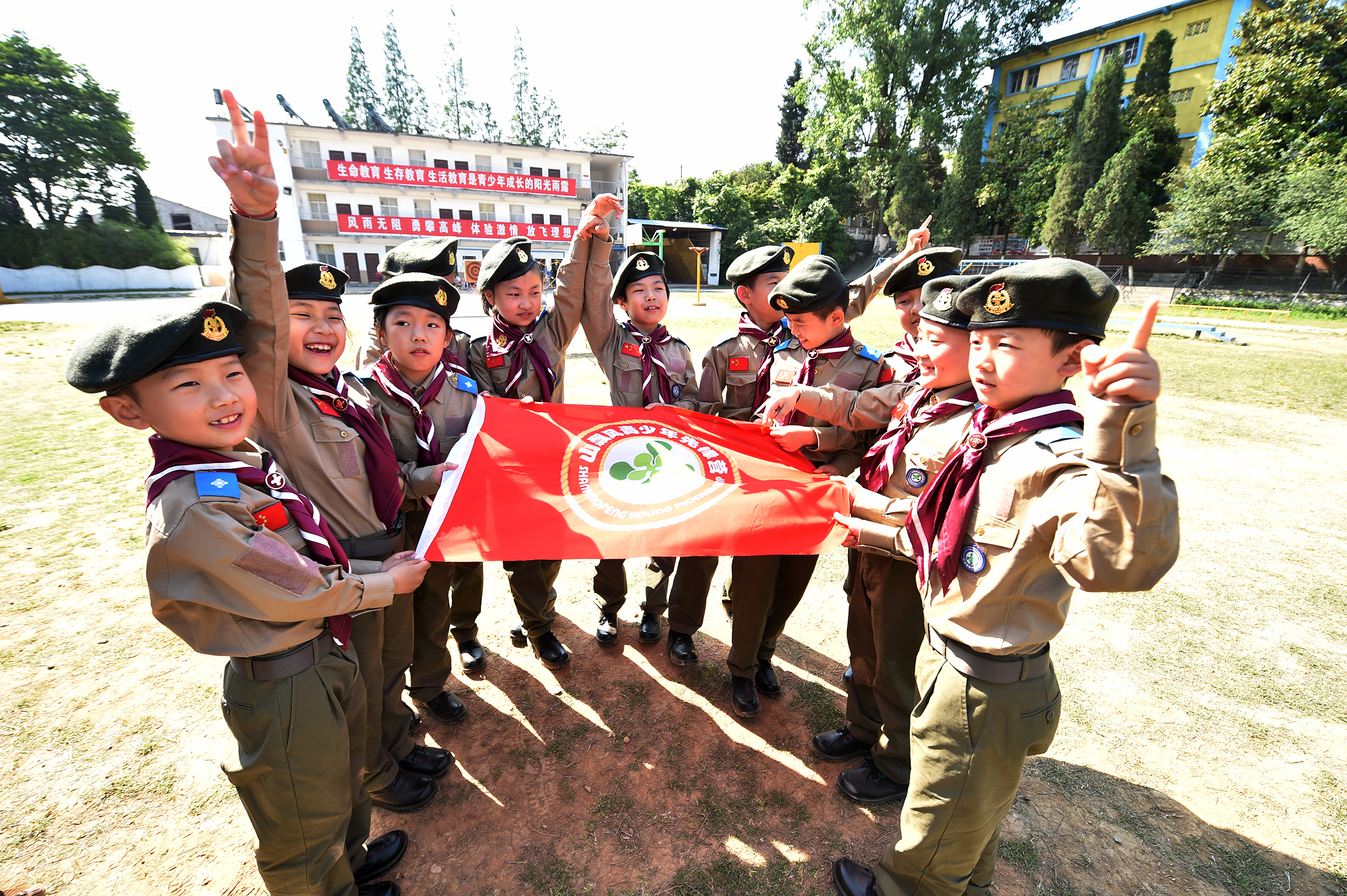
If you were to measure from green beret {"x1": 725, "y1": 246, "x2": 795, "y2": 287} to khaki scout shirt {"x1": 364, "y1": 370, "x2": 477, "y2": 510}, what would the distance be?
76.6 inches

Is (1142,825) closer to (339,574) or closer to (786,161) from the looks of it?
(339,574)

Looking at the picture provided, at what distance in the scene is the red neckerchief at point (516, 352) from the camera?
12.8ft

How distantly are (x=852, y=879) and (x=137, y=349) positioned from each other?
3.45 metres

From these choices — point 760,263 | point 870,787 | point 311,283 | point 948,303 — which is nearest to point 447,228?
point 760,263

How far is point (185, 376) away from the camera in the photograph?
1845 millimetres

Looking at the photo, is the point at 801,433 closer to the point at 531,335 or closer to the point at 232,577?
the point at 531,335

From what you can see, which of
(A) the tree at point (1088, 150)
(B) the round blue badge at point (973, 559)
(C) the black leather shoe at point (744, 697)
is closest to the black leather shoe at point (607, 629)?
(C) the black leather shoe at point (744, 697)

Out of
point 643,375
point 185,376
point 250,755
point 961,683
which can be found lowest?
point 250,755

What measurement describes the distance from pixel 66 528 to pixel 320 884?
590 cm

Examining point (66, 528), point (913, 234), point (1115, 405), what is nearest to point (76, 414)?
point (66, 528)

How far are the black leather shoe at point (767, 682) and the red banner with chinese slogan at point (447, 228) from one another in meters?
40.6

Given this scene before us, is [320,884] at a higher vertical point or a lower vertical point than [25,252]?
lower

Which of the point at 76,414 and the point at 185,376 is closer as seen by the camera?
the point at 185,376

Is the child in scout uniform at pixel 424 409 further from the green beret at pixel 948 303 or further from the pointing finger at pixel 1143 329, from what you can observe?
Answer: the pointing finger at pixel 1143 329
